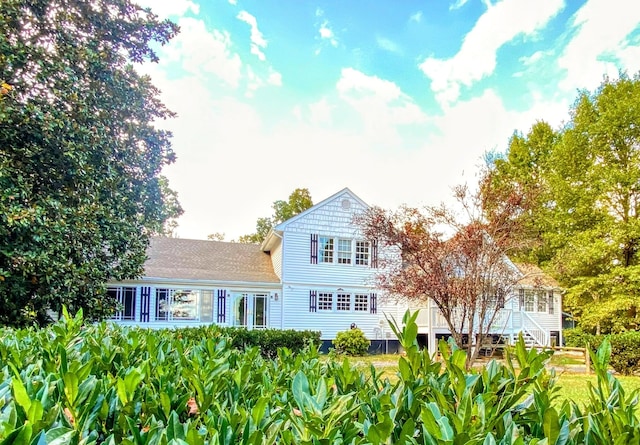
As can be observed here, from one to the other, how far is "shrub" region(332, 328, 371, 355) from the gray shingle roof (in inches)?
153

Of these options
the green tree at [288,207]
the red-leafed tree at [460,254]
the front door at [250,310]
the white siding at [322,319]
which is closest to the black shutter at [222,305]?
the front door at [250,310]

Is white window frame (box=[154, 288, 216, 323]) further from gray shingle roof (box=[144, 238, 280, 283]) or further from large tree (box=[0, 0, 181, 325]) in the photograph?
large tree (box=[0, 0, 181, 325])

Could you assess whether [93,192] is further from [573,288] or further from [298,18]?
[573,288]

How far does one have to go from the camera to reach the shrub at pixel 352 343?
650 inches

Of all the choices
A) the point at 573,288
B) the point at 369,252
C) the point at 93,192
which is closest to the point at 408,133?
the point at 369,252

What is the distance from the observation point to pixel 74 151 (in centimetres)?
970

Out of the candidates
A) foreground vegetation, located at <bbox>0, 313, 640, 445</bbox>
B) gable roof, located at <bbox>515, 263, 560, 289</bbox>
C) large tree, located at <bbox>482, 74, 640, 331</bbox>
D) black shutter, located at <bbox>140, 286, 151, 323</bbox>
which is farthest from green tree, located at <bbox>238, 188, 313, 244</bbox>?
foreground vegetation, located at <bbox>0, 313, 640, 445</bbox>

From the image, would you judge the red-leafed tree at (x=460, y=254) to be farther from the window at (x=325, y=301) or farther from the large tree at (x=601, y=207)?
the large tree at (x=601, y=207)

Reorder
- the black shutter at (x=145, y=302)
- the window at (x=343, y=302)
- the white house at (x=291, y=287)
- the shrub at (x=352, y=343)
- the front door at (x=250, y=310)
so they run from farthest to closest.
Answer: the window at (x=343, y=302), the front door at (x=250, y=310), the white house at (x=291, y=287), the black shutter at (x=145, y=302), the shrub at (x=352, y=343)

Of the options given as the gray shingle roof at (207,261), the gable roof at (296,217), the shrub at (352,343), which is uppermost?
the gable roof at (296,217)

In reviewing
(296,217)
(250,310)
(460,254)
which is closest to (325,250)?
(296,217)

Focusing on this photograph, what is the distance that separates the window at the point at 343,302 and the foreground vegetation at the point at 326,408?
17730mm

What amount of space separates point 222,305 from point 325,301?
14.8 ft

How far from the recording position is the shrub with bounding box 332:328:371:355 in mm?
16516
